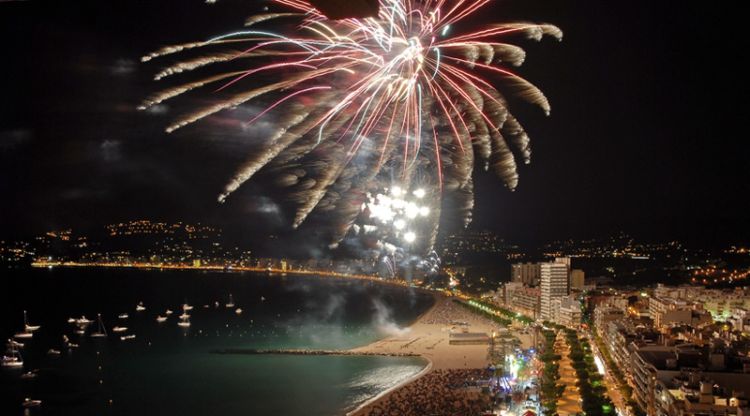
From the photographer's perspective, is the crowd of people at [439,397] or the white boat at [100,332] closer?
the crowd of people at [439,397]

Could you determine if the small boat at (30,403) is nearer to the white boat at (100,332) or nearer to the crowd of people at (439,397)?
the crowd of people at (439,397)

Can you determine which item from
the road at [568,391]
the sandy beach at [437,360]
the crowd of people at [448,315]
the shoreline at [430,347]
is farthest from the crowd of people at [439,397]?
the crowd of people at [448,315]

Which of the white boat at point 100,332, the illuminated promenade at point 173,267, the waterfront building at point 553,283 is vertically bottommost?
the white boat at point 100,332

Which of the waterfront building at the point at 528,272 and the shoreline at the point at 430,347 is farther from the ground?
the waterfront building at the point at 528,272

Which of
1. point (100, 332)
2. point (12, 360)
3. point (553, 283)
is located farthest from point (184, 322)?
point (553, 283)

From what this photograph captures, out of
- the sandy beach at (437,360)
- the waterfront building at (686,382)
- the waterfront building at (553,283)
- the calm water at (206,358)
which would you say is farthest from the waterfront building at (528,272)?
the waterfront building at (686,382)

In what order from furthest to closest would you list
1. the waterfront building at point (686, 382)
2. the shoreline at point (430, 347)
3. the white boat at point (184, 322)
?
the white boat at point (184, 322) < the shoreline at point (430, 347) < the waterfront building at point (686, 382)

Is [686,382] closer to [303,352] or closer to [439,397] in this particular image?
[439,397]

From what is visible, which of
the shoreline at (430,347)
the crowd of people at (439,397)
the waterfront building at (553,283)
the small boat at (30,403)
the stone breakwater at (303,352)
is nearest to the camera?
the crowd of people at (439,397)
